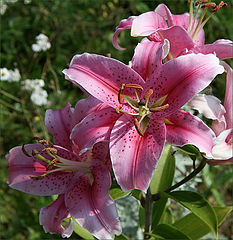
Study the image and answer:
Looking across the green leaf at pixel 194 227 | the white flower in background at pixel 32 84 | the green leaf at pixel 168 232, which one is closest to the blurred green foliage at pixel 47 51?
the white flower in background at pixel 32 84

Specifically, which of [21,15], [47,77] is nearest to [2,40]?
[21,15]

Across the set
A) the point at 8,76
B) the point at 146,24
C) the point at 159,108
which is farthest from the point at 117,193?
the point at 8,76

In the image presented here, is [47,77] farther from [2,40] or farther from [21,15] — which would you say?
[21,15]

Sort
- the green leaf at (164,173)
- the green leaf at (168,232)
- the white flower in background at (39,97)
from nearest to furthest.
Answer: the green leaf at (168,232) < the green leaf at (164,173) < the white flower in background at (39,97)

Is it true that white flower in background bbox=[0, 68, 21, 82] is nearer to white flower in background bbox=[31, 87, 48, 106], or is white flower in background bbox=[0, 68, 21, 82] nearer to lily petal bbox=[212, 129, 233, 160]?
white flower in background bbox=[31, 87, 48, 106]

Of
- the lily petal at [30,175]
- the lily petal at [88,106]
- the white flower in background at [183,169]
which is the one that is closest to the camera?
the lily petal at [88,106]

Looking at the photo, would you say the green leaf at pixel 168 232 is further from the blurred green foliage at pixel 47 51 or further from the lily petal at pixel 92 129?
the blurred green foliage at pixel 47 51
